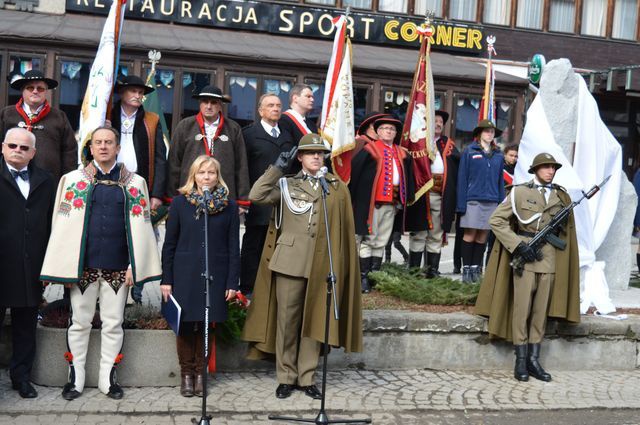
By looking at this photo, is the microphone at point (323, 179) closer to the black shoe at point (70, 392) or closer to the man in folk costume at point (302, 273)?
the man in folk costume at point (302, 273)

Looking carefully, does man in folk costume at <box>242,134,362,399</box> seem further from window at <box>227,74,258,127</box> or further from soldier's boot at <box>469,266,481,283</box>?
window at <box>227,74,258,127</box>

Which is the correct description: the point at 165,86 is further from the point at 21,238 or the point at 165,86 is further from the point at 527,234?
the point at 21,238

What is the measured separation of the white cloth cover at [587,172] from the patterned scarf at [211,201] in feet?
11.7

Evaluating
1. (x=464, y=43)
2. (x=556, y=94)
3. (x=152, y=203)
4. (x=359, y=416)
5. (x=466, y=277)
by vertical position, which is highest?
(x=464, y=43)

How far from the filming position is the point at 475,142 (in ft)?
30.1

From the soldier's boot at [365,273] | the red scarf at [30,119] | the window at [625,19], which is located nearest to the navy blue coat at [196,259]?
the red scarf at [30,119]

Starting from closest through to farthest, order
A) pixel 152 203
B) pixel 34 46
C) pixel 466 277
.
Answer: pixel 152 203 → pixel 466 277 → pixel 34 46

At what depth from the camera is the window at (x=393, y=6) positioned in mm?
18797

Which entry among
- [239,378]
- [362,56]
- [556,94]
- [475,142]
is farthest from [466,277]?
[362,56]

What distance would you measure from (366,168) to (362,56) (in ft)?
30.2

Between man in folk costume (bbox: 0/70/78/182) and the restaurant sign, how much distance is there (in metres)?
10.6

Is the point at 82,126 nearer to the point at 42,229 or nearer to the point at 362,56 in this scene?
the point at 42,229

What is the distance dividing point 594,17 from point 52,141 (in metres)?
17.4

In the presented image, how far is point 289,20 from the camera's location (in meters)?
17.7
